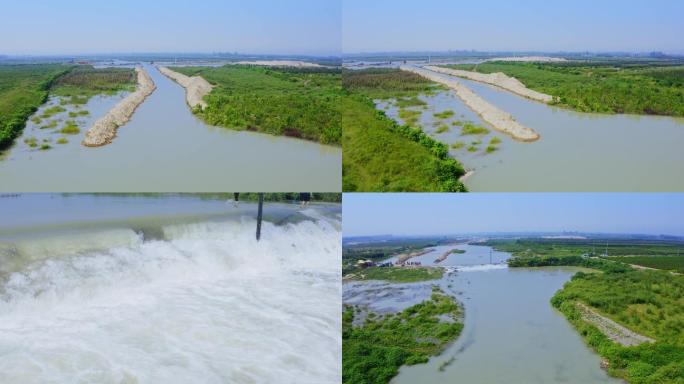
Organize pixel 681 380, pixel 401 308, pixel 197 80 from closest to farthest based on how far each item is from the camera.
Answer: pixel 681 380
pixel 401 308
pixel 197 80

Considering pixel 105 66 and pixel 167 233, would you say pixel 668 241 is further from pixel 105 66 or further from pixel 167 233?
pixel 105 66

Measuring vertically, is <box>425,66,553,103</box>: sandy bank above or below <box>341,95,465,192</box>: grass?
above

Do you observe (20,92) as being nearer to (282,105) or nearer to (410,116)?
(282,105)

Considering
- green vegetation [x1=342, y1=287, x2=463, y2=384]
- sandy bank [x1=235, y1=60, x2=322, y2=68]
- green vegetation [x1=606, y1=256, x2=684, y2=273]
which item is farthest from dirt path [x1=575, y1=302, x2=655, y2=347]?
sandy bank [x1=235, y1=60, x2=322, y2=68]

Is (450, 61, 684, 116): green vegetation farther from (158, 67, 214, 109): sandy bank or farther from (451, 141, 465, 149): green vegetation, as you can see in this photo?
(158, 67, 214, 109): sandy bank

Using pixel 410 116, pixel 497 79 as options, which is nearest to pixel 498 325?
pixel 410 116

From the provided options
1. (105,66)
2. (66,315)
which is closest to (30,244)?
(66,315)
